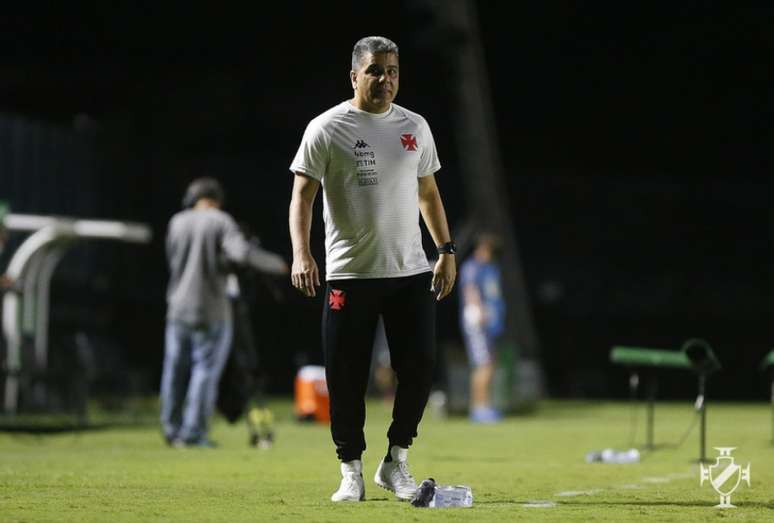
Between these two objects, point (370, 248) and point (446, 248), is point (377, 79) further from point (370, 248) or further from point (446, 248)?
point (446, 248)

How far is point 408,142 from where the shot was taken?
7078 millimetres

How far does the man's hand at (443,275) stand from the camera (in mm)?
7297

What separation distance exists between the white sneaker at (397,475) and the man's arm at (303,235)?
2.78 feet

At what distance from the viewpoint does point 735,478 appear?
890cm

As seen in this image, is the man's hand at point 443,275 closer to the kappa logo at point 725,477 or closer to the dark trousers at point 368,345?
the dark trousers at point 368,345

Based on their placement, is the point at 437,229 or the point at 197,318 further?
the point at 197,318

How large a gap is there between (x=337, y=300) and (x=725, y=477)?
1.84 meters

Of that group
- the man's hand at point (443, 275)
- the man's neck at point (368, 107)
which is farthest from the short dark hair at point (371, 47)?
the man's hand at point (443, 275)

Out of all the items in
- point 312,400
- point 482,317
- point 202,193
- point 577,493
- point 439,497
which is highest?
point 202,193

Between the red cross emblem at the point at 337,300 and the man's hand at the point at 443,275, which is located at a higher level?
the man's hand at the point at 443,275

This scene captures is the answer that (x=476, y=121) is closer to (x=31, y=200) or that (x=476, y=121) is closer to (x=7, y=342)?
(x=31, y=200)

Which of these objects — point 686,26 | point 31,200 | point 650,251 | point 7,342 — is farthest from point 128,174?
point 686,26

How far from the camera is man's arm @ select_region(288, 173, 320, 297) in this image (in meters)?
6.95

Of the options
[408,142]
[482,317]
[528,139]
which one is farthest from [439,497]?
[528,139]
